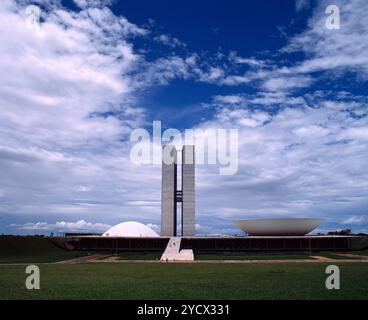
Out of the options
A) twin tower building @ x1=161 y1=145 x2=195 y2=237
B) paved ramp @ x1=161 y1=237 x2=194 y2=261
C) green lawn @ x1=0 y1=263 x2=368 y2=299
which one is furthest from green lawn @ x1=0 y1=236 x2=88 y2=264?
green lawn @ x1=0 y1=263 x2=368 y2=299

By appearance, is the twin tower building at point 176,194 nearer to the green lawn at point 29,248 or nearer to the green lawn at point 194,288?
the green lawn at point 29,248

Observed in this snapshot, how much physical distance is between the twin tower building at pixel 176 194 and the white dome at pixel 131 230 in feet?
16.4

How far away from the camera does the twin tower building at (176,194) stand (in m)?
71.4

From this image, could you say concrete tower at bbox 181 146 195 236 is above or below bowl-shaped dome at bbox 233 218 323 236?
above

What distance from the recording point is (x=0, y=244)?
5206 centimetres

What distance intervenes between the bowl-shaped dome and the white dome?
21.5 meters

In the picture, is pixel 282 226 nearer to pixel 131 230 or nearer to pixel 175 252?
pixel 175 252

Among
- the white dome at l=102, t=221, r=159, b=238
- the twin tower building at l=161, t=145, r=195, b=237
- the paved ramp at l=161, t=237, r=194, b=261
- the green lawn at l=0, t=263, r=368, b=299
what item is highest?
the twin tower building at l=161, t=145, r=195, b=237

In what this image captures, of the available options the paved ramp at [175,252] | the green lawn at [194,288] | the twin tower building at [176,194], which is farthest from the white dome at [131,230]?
the green lawn at [194,288]

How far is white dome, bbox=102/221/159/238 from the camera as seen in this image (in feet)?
237

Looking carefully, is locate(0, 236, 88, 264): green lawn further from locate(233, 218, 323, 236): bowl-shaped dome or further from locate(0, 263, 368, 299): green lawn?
locate(0, 263, 368, 299): green lawn
